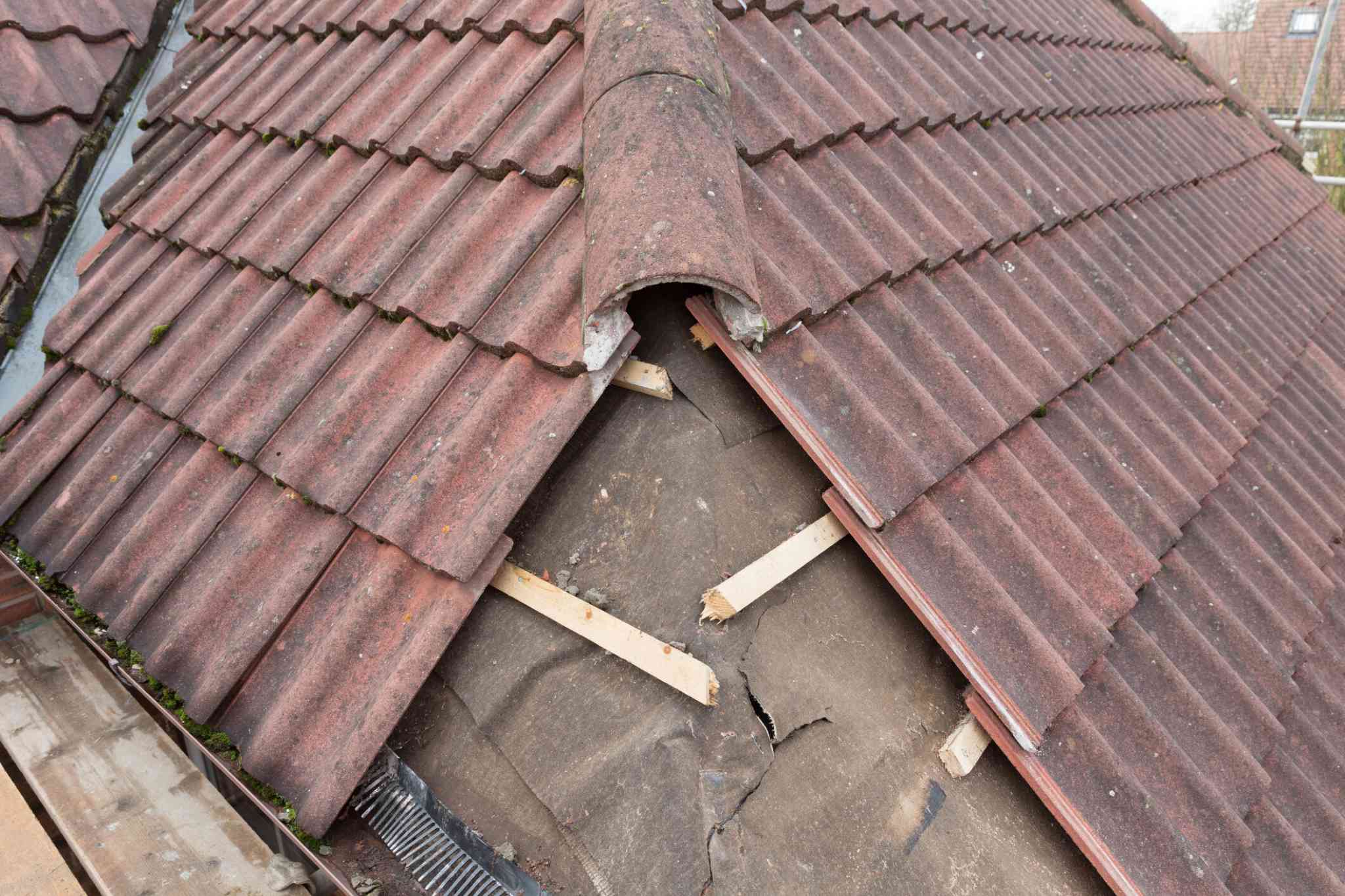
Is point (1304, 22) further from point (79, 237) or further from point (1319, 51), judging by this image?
point (79, 237)

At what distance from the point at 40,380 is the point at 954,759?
3.53 meters

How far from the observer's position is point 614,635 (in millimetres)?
1884

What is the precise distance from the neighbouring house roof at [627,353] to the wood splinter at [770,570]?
0.09m

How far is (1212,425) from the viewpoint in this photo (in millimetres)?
3143

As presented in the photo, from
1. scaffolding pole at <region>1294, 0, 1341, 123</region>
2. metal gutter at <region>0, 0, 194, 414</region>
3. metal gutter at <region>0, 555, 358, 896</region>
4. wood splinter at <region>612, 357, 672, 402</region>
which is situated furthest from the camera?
scaffolding pole at <region>1294, 0, 1341, 123</region>

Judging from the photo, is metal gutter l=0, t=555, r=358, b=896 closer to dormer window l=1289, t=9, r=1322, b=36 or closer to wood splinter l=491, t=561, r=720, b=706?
wood splinter l=491, t=561, r=720, b=706

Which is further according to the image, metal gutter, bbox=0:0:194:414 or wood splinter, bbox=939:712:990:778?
metal gutter, bbox=0:0:194:414

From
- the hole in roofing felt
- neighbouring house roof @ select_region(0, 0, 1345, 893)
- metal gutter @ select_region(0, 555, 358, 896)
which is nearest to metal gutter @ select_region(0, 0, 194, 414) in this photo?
neighbouring house roof @ select_region(0, 0, 1345, 893)

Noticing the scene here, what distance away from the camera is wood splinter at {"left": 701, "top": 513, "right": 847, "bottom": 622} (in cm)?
185

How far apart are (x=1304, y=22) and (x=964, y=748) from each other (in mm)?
30538

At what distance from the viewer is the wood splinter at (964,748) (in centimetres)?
192

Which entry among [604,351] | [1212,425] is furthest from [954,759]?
[1212,425]

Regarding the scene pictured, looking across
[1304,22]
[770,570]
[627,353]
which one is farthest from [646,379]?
[1304,22]

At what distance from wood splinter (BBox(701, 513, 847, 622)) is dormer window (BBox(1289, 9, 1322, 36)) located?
29121 mm
